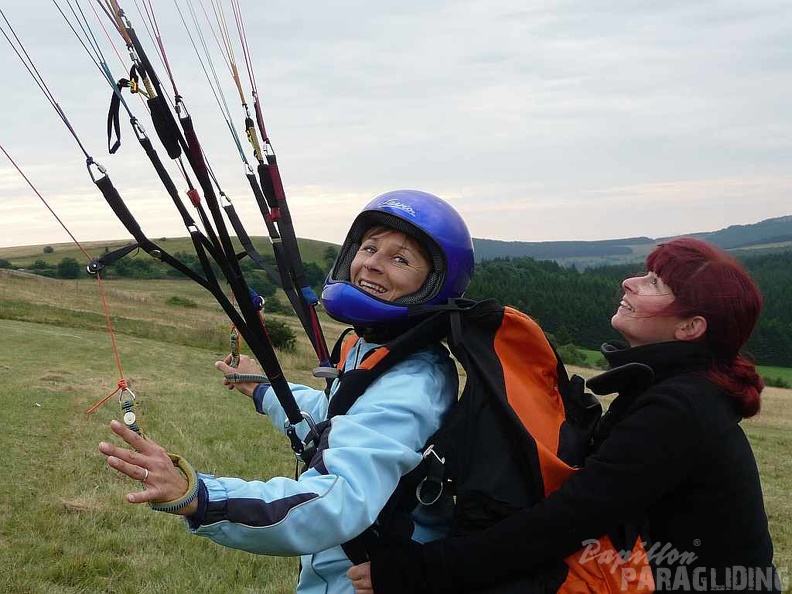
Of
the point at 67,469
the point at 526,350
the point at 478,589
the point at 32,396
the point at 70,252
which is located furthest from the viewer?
the point at 70,252

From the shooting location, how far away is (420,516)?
2504 millimetres

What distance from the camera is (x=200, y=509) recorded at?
1.97 m

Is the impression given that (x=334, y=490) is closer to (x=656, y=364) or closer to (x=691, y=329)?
(x=656, y=364)

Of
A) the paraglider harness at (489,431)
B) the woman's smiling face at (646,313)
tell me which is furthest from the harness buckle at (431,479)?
the woman's smiling face at (646,313)

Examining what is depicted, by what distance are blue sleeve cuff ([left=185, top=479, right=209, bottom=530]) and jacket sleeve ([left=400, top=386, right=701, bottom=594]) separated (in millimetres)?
695

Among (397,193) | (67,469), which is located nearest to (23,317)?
(67,469)

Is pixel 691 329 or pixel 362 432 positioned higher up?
pixel 691 329

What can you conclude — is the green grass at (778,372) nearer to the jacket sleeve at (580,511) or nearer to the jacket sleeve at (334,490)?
the jacket sleeve at (580,511)

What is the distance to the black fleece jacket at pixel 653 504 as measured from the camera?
230 cm

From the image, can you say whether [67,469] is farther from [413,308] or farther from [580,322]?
[580,322]

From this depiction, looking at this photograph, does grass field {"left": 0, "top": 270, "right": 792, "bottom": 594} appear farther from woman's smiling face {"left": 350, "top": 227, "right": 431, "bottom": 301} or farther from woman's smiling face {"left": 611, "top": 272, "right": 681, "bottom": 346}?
woman's smiling face {"left": 611, "top": 272, "right": 681, "bottom": 346}

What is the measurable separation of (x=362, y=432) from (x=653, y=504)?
111 cm

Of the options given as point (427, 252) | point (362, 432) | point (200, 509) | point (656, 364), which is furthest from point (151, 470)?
point (656, 364)

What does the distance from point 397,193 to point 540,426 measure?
113 cm
